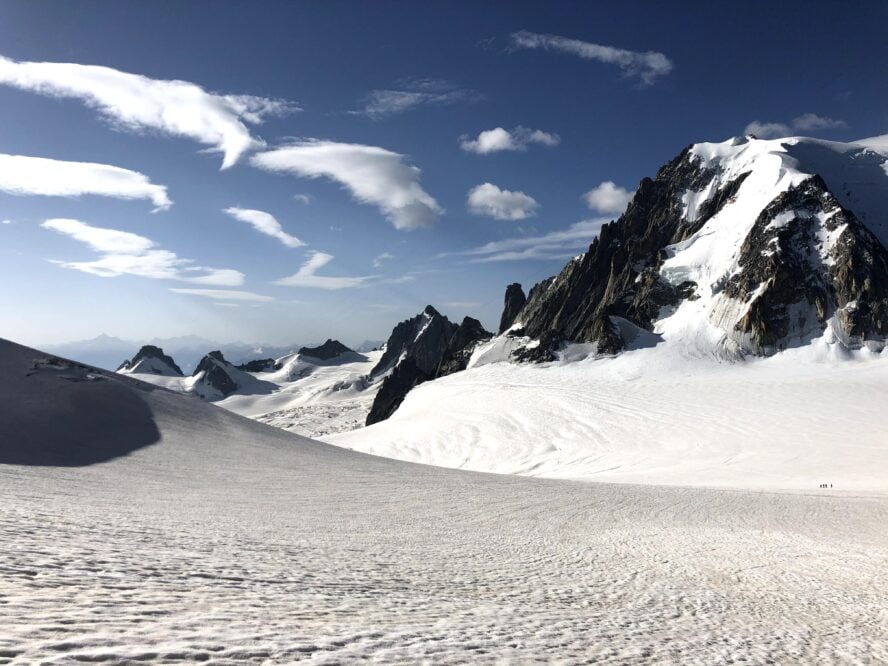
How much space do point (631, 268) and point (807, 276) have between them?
26085mm

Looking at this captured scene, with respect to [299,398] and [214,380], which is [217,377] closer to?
[214,380]

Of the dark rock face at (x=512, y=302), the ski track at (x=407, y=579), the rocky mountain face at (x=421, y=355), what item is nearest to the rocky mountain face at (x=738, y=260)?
the rocky mountain face at (x=421, y=355)

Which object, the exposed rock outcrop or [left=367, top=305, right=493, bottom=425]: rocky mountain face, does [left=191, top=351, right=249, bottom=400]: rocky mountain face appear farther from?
[left=367, top=305, right=493, bottom=425]: rocky mountain face

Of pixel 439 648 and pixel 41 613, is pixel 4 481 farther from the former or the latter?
pixel 439 648

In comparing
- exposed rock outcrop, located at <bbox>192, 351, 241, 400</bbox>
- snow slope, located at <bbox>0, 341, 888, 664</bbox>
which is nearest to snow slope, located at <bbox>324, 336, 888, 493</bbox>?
snow slope, located at <bbox>0, 341, 888, 664</bbox>

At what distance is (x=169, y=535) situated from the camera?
32.6 feet

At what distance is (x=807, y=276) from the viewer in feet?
216

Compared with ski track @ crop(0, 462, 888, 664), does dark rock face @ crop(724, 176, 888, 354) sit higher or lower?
higher

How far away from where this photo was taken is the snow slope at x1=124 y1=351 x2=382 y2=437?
107 meters

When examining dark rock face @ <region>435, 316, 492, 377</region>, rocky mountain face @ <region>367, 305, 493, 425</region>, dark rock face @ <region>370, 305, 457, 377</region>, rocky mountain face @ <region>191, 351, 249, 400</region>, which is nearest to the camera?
dark rock face @ <region>435, 316, 492, 377</region>

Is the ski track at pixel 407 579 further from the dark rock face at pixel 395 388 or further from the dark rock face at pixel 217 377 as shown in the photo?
the dark rock face at pixel 217 377

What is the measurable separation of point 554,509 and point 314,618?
1319 cm

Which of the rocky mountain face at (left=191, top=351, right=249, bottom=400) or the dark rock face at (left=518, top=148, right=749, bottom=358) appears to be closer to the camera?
the dark rock face at (left=518, top=148, right=749, bottom=358)

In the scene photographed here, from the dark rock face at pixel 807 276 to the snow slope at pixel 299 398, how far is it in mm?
66145
